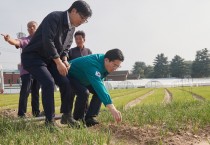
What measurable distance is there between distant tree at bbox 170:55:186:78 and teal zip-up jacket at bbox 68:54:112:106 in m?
94.2

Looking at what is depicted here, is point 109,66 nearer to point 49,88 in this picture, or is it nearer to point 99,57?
point 99,57

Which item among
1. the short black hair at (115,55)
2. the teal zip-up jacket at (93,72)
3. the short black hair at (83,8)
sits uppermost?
the short black hair at (83,8)

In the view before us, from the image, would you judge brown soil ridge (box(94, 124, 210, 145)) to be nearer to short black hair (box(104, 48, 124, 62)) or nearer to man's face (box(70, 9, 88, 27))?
short black hair (box(104, 48, 124, 62))

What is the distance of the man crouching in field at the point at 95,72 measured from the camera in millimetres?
3680

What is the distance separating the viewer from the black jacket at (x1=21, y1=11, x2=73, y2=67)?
3617 millimetres

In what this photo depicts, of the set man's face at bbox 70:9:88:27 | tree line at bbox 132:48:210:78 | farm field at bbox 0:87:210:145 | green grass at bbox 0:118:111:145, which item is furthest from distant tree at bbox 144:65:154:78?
green grass at bbox 0:118:111:145

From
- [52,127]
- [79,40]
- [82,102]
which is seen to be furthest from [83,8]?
[79,40]

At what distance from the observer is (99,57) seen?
4.28 metres

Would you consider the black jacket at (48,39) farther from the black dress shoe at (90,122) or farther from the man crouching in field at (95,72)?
the black dress shoe at (90,122)

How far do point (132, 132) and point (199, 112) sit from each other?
168 centimetres

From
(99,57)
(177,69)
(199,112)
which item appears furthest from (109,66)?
(177,69)

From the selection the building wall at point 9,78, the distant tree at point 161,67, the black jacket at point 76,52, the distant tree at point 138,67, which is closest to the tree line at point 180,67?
the distant tree at point 161,67

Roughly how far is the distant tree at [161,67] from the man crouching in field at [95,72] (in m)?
98.4

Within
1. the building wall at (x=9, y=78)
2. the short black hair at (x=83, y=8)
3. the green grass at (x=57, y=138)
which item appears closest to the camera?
the green grass at (x=57, y=138)
